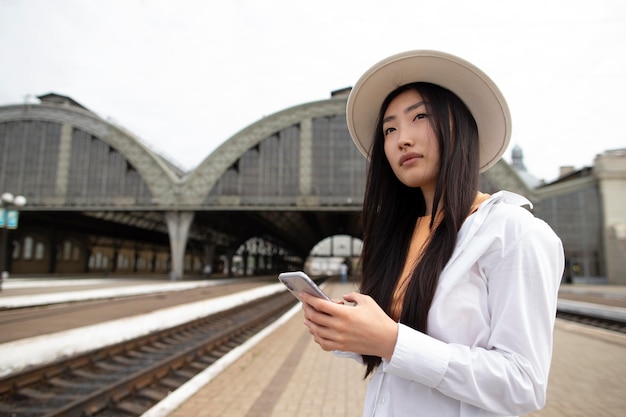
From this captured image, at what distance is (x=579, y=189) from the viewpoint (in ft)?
118

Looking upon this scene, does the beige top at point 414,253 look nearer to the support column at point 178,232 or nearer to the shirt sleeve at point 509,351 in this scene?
the shirt sleeve at point 509,351

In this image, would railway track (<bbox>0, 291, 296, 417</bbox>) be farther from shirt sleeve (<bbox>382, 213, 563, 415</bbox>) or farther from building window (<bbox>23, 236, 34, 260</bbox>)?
building window (<bbox>23, 236, 34, 260</bbox>)

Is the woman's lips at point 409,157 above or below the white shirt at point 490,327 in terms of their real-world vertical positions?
above

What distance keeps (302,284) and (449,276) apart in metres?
0.44

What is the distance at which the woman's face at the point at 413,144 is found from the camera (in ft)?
4.86

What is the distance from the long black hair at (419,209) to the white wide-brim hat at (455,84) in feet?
0.13

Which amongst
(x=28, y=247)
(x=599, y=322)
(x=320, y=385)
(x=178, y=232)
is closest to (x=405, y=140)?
(x=320, y=385)

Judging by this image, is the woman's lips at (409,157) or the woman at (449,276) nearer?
the woman at (449,276)

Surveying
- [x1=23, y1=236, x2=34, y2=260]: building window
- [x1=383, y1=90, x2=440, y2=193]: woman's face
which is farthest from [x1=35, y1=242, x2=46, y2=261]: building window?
[x1=383, y1=90, x2=440, y2=193]: woman's face

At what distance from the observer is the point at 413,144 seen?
4.86 feet

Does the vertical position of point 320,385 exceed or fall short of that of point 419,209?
it falls short

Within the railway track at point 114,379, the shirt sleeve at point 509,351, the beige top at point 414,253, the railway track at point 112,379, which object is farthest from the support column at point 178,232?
the shirt sleeve at point 509,351

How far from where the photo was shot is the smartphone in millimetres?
1141

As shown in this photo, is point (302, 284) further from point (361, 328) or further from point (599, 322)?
point (599, 322)
